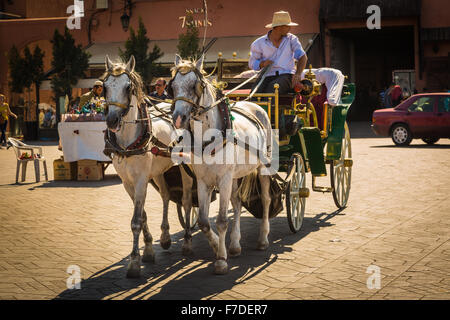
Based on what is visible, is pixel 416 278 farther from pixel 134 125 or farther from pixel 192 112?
pixel 134 125

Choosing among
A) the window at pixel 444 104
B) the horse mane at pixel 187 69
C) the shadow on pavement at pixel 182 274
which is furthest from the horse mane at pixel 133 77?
the window at pixel 444 104

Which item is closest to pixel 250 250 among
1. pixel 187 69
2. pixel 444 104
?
pixel 187 69

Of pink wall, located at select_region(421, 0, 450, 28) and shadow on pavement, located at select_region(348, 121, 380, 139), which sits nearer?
shadow on pavement, located at select_region(348, 121, 380, 139)

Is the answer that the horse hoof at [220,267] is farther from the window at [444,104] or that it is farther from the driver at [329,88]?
the window at [444,104]

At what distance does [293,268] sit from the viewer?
6910 millimetres

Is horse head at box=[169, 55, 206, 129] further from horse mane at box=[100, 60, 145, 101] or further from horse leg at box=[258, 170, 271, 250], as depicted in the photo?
horse leg at box=[258, 170, 271, 250]

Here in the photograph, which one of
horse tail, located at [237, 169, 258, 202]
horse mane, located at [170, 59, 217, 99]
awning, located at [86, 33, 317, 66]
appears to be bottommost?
horse tail, located at [237, 169, 258, 202]

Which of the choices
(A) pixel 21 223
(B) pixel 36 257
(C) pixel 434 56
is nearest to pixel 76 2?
(C) pixel 434 56

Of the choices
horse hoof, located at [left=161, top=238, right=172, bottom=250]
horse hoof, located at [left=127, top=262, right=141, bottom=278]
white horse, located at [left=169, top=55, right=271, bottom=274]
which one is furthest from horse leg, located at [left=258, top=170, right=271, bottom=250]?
horse hoof, located at [left=127, top=262, right=141, bottom=278]

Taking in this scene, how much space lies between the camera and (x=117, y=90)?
6.54m

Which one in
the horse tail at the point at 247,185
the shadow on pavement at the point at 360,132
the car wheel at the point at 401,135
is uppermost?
the horse tail at the point at 247,185

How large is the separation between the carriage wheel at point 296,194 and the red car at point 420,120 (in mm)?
13357

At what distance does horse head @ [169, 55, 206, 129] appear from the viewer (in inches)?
245

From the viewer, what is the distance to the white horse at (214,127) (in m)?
6.33
